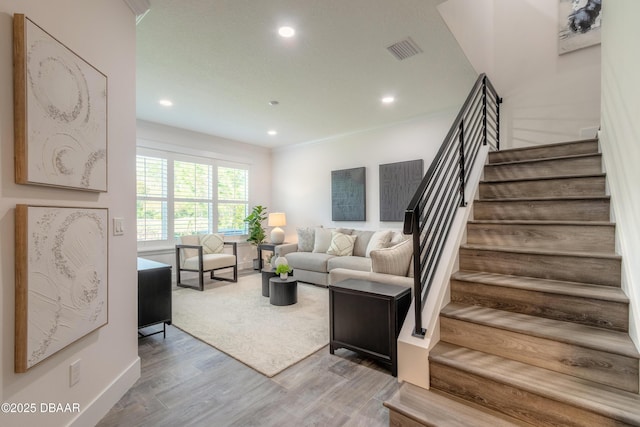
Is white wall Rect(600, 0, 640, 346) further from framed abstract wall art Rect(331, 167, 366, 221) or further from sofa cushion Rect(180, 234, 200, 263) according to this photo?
sofa cushion Rect(180, 234, 200, 263)

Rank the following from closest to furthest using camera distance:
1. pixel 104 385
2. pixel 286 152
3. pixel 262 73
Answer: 1. pixel 104 385
2. pixel 262 73
3. pixel 286 152

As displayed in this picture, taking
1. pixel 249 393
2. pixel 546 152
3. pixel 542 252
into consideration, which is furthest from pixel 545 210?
pixel 249 393

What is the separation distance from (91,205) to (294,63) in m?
2.17

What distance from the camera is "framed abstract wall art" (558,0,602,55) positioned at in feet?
11.1

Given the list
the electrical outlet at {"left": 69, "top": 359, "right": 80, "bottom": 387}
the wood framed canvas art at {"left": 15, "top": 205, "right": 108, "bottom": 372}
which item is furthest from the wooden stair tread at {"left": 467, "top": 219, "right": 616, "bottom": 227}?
the electrical outlet at {"left": 69, "top": 359, "right": 80, "bottom": 387}

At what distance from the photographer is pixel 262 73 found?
3119 mm

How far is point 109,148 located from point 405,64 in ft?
8.79

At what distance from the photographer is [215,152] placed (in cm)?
577

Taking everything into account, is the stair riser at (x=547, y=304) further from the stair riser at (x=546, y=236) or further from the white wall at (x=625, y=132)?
the stair riser at (x=546, y=236)

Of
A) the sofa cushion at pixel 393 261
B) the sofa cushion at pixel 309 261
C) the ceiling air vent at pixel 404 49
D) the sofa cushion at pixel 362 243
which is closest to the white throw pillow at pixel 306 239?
the sofa cushion at pixel 309 261

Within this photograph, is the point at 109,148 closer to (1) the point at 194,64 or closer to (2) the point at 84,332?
(2) the point at 84,332

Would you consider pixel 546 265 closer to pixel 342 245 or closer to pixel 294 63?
pixel 294 63

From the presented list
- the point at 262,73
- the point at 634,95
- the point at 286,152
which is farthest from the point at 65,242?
the point at 286,152

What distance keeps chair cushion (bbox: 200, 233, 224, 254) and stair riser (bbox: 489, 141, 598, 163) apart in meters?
4.34
